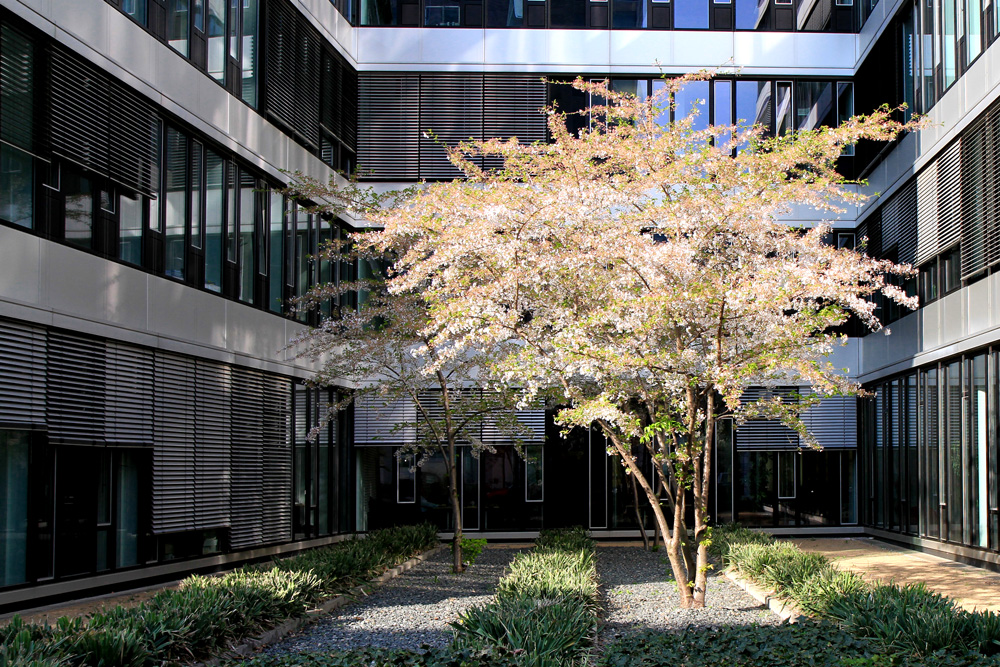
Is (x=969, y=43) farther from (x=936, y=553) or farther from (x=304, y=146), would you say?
(x=304, y=146)

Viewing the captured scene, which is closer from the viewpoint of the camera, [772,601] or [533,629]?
[533,629]

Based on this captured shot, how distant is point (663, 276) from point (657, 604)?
430cm

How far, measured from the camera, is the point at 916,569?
16.2m

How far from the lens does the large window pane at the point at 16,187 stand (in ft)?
36.8

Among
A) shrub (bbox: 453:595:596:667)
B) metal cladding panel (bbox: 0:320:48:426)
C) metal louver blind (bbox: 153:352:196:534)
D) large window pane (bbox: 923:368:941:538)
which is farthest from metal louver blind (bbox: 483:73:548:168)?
shrub (bbox: 453:595:596:667)

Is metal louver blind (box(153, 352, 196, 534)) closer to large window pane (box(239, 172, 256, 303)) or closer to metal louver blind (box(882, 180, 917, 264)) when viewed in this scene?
large window pane (box(239, 172, 256, 303))

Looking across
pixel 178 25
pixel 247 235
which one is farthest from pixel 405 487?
pixel 178 25

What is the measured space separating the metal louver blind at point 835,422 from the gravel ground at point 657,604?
745 cm

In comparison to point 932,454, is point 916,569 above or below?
below

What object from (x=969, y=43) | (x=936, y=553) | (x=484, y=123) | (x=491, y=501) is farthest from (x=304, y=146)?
(x=936, y=553)

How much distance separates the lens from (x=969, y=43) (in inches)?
652

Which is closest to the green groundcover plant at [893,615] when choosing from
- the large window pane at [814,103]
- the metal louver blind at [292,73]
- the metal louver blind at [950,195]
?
the metal louver blind at [950,195]

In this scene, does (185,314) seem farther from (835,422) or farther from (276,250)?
(835,422)

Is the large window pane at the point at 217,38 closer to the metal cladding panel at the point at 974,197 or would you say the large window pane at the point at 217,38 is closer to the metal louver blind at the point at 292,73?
the metal louver blind at the point at 292,73
